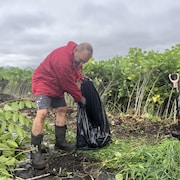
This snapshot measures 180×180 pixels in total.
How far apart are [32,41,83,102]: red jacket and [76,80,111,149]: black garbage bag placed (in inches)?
13.8

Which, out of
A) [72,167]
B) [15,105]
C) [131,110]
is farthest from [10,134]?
[131,110]

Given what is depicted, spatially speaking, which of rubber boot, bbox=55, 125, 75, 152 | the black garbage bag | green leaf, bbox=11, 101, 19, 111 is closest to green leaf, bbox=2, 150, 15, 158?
green leaf, bbox=11, 101, 19, 111

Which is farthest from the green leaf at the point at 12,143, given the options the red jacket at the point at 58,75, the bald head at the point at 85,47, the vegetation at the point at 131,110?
the bald head at the point at 85,47

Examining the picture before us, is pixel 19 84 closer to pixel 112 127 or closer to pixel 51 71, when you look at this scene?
pixel 112 127

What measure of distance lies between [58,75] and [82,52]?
435mm

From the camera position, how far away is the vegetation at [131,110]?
331cm

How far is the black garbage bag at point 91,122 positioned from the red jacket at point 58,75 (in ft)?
1.15

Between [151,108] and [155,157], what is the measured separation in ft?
13.7

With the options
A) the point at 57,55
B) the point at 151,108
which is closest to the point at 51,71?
the point at 57,55

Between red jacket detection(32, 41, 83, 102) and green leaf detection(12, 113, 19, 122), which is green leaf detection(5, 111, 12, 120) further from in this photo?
red jacket detection(32, 41, 83, 102)

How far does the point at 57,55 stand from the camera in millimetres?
4141

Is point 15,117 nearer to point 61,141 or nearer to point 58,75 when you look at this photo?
point 58,75

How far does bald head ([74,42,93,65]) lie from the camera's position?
163 inches

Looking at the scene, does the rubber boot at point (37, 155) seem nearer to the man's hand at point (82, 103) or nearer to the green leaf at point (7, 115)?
the green leaf at point (7, 115)
